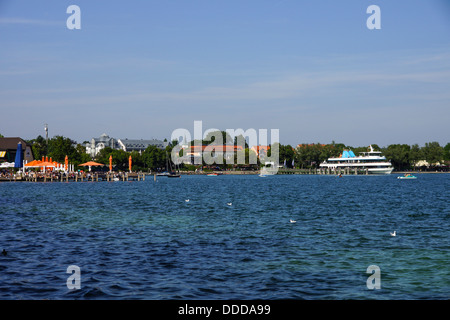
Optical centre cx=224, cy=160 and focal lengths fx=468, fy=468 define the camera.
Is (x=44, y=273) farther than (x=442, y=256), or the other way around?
(x=442, y=256)

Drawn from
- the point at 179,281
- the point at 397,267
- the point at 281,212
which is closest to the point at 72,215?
the point at 281,212

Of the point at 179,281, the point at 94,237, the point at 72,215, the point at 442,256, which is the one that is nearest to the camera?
the point at 179,281

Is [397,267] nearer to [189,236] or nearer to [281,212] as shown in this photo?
[189,236]

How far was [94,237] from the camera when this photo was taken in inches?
1015

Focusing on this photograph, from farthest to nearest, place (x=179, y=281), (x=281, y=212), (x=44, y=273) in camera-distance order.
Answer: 1. (x=281, y=212)
2. (x=44, y=273)
3. (x=179, y=281)

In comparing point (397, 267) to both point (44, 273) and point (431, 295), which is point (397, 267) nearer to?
point (431, 295)

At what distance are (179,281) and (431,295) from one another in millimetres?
8042

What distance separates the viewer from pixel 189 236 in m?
26.7

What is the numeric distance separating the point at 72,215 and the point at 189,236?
629 inches
